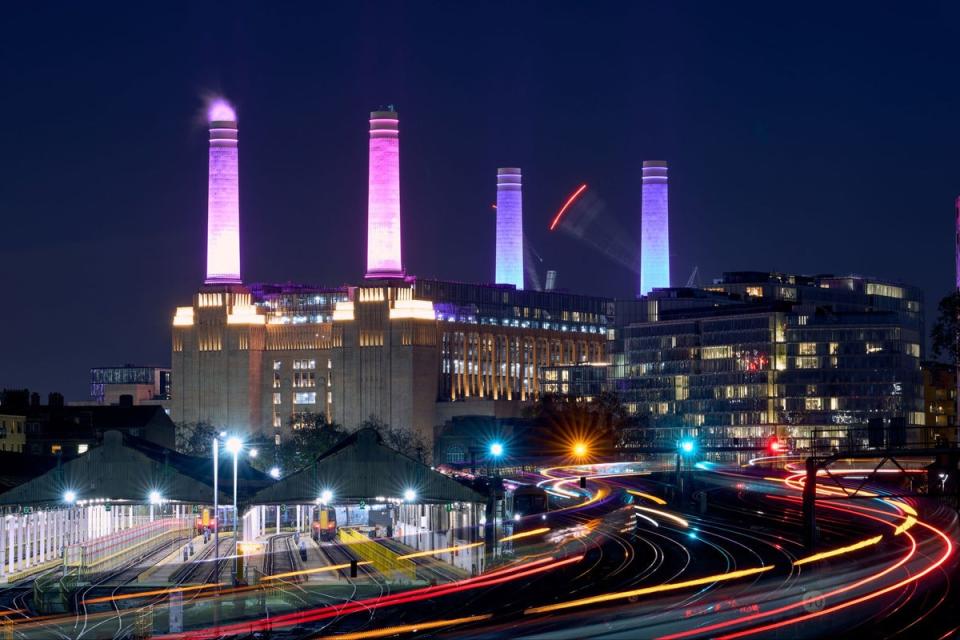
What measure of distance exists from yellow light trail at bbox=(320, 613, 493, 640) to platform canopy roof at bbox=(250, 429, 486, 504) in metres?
27.4

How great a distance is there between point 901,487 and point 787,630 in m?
61.3

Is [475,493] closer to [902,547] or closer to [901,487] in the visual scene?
[902,547]

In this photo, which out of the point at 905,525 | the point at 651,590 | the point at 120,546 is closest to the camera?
the point at 651,590

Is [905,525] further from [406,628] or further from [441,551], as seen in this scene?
[406,628]

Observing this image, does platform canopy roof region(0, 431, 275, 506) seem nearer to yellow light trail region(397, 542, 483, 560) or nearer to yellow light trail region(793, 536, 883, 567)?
yellow light trail region(397, 542, 483, 560)

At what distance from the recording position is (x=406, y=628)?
5856 centimetres

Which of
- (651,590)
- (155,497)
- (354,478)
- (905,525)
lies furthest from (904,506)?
(155,497)

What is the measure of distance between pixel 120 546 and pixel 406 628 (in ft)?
137

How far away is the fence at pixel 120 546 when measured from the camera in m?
86.4

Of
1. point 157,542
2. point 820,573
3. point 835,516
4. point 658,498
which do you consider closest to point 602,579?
point 820,573

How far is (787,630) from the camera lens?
56.1 meters

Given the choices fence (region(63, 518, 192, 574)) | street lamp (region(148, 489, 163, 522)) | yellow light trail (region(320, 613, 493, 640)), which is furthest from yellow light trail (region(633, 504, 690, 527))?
yellow light trail (region(320, 613, 493, 640))

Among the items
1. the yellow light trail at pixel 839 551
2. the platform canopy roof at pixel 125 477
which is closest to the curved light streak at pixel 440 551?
the platform canopy roof at pixel 125 477

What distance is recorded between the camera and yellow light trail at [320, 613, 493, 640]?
56.4 meters
